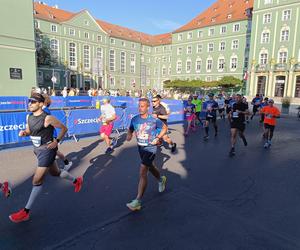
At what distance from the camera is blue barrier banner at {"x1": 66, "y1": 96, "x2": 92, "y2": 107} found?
64.4 ft

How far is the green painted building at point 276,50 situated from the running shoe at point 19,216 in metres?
46.3

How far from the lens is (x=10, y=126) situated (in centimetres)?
809

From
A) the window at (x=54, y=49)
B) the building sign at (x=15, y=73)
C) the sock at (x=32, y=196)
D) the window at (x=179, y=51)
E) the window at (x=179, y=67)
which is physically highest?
the window at (x=179, y=51)

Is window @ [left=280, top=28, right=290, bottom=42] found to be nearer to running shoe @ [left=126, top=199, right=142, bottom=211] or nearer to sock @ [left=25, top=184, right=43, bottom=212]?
running shoe @ [left=126, top=199, right=142, bottom=211]

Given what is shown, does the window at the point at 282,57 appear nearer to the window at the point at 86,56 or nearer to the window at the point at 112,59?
the window at the point at 112,59

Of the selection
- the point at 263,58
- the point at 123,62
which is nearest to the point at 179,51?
the point at 123,62

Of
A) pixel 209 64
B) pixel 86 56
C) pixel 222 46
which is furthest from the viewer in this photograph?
pixel 86 56

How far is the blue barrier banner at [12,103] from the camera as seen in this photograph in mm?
15736

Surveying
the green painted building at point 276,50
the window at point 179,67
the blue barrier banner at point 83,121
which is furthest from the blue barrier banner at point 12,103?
the window at point 179,67

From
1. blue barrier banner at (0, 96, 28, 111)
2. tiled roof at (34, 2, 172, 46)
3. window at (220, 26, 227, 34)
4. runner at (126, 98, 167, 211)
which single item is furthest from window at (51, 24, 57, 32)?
runner at (126, 98, 167, 211)

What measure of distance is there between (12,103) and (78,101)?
5.28 meters

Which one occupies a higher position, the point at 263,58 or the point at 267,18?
the point at 267,18

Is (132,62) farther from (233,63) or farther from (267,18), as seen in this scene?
(267,18)

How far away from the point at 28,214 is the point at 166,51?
256 ft
